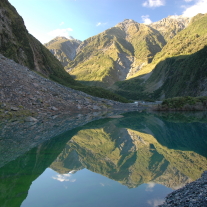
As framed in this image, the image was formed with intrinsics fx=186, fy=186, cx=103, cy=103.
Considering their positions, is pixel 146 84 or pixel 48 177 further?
pixel 146 84

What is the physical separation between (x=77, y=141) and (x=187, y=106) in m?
50.5

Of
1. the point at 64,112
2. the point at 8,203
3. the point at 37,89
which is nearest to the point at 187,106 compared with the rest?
the point at 64,112

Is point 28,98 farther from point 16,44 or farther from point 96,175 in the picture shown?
point 16,44

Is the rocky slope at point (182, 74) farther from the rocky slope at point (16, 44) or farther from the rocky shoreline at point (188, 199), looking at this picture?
the rocky shoreline at point (188, 199)

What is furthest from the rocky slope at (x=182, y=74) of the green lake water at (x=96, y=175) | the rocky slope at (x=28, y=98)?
the green lake water at (x=96, y=175)

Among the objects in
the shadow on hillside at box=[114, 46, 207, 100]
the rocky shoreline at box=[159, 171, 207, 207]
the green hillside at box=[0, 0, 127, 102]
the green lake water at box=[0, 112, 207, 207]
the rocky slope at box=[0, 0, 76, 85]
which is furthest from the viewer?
the shadow on hillside at box=[114, 46, 207, 100]

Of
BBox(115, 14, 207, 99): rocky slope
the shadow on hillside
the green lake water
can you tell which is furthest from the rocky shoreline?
the shadow on hillside

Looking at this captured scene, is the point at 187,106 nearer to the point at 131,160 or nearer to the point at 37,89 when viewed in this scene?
the point at 37,89

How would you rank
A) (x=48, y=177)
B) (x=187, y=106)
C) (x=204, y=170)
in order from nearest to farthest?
(x=48, y=177) < (x=204, y=170) < (x=187, y=106)

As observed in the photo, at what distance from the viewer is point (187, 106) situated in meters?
58.3

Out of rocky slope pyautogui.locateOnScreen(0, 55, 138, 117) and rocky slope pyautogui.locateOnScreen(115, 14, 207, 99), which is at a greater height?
rocky slope pyautogui.locateOnScreen(115, 14, 207, 99)

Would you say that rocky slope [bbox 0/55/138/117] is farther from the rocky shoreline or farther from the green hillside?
the rocky shoreline

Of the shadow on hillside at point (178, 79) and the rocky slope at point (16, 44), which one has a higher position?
the shadow on hillside at point (178, 79)

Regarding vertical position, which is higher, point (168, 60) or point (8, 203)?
point (168, 60)
